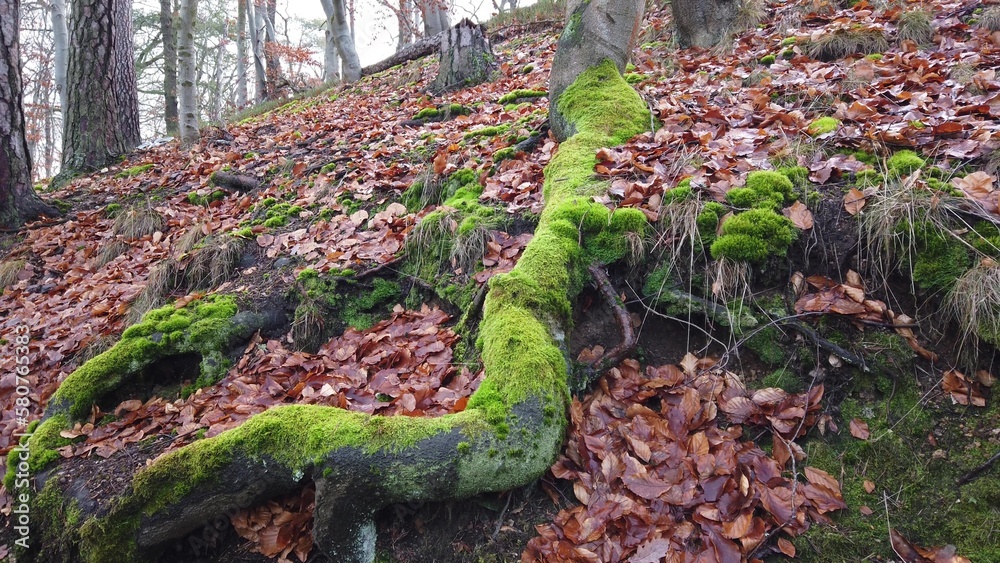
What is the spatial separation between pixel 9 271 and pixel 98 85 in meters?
4.16

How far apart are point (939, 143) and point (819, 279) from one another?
4.04ft

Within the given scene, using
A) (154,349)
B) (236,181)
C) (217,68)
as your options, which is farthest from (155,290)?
(217,68)

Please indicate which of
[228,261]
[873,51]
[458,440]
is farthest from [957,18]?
[228,261]

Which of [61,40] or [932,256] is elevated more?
[61,40]

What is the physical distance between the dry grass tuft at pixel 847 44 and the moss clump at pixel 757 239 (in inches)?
143

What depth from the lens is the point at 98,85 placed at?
8336mm

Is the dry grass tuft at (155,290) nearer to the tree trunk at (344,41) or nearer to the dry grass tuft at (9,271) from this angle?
the dry grass tuft at (9,271)

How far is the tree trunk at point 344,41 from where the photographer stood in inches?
438

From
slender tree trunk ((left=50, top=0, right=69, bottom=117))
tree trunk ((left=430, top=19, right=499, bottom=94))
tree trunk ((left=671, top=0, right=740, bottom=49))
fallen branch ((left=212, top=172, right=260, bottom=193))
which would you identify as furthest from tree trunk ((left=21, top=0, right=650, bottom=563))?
slender tree trunk ((left=50, top=0, right=69, bottom=117))

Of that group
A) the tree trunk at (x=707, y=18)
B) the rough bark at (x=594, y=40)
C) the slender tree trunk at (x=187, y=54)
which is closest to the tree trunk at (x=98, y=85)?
the slender tree trunk at (x=187, y=54)

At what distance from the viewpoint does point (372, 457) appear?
2.28 metres

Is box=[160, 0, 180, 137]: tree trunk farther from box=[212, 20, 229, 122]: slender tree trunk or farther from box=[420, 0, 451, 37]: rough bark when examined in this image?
box=[212, 20, 229, 122]: slender tree trunk

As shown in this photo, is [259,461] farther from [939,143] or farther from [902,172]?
A: [939,143]

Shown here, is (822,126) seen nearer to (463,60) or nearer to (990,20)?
(990,20)
